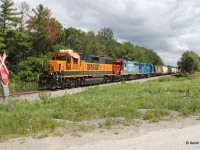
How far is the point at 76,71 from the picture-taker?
100.0ft

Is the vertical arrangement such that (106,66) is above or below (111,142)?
above

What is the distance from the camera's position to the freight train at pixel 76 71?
91.3ft

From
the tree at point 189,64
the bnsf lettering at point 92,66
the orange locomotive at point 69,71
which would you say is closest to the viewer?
the orange locomotive at point 69,71

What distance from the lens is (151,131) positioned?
30.8ft

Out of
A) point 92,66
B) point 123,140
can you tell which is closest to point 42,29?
point 92,66

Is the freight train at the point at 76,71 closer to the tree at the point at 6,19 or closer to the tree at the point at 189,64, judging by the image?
the tree at the point at 6,19

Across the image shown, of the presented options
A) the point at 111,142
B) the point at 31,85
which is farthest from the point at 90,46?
the point at 111,142

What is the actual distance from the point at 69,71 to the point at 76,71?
1.48 metres

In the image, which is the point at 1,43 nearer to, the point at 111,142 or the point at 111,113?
the point at 111,113

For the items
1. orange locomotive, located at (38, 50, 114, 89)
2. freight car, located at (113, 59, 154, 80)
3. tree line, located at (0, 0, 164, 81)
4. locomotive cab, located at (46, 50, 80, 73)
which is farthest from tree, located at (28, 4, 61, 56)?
locomotive cab, located at (46, 50, 80, 73)

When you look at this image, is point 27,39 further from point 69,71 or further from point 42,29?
point 69,71

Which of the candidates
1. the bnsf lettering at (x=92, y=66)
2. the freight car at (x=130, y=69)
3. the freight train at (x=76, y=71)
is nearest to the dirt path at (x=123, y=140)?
the freight train at (x=76, y=71)

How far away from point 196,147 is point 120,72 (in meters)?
38.7

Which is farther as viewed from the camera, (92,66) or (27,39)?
(27,39)
